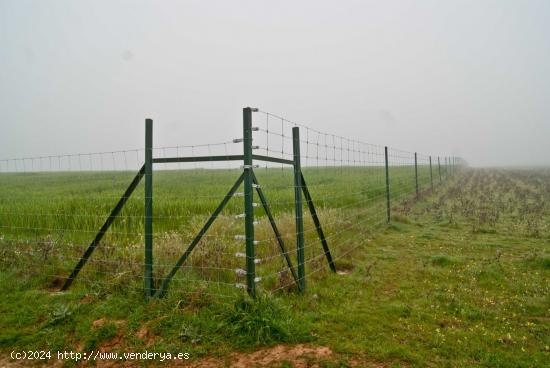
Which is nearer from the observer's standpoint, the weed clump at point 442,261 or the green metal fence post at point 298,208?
the green metal fence post at point 298,208

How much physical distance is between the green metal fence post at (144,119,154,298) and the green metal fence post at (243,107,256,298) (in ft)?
5.21

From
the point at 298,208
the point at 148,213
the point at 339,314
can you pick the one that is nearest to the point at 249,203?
the point at 298,208

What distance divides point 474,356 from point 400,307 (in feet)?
4.17

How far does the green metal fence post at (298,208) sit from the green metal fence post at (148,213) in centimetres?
217

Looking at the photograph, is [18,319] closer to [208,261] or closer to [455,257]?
[208,261]

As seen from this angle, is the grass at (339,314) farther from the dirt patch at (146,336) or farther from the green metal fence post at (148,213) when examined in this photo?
the green metal fence post at (148,213)

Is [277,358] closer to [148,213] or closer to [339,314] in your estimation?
[339,314]

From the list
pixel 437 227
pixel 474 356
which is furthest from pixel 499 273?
pixel 437 227

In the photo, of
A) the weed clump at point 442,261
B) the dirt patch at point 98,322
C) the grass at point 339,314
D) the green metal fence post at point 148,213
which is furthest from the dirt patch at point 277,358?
the weed clump at point 442,261

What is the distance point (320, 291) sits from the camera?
567cm

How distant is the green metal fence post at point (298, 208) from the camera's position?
18.5 feet

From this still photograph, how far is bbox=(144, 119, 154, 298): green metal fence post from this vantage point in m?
5.30

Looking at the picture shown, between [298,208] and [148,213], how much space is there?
2.23 metres

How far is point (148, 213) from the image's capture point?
17.5 feet
